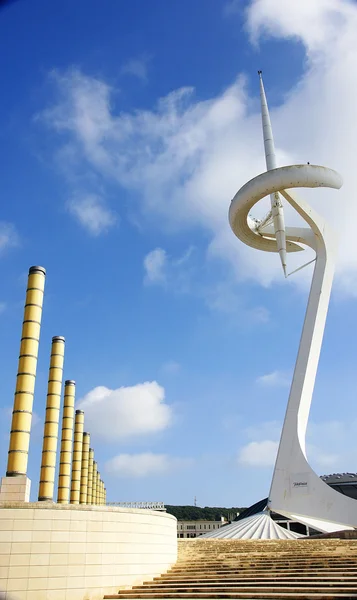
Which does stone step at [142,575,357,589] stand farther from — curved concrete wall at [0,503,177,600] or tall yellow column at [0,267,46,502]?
tall yellow column at [0,267,46,502]

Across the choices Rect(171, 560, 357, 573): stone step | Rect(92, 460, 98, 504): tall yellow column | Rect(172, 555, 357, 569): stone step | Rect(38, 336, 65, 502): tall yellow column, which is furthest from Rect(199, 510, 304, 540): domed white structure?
Rect(92, 460, 98, 504): tall yellow column

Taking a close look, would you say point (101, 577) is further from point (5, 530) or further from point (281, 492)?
point (281, 492)

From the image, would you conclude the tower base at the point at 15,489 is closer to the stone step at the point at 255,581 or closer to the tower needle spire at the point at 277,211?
the stone step at the point at 255,581

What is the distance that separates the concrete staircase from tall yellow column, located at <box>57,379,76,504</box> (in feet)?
30.3

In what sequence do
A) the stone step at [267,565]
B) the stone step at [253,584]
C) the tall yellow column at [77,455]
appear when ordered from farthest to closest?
the tall yellow column at [77,455] → the stone step at [267,565] → the stone step at [253,584]

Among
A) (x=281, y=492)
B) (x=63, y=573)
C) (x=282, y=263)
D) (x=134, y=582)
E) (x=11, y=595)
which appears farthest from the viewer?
(x=282, y=263)

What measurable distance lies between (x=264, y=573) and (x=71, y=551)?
18.1ft

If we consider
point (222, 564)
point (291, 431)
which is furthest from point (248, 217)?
point (222, 564)

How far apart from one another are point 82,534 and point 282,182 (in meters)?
16.4

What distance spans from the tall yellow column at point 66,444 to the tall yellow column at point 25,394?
9.70 m

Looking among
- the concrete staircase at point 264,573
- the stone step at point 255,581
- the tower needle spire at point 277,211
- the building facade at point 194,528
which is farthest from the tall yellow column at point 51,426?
the building facade at point 194,528

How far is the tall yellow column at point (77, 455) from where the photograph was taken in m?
32.6

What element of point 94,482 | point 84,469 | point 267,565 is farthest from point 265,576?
point 94,482

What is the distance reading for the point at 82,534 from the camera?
15227mm
